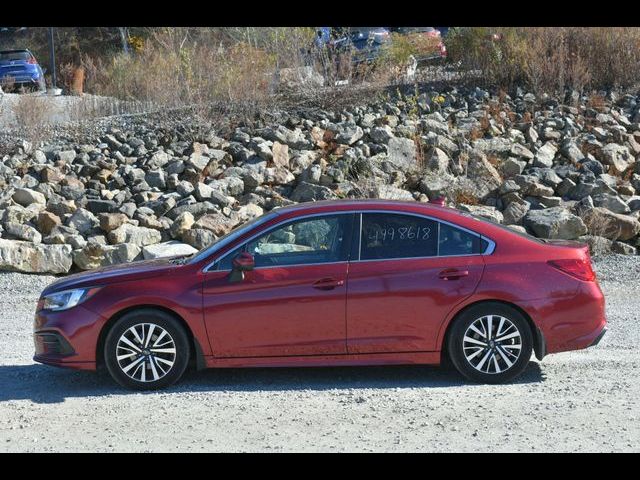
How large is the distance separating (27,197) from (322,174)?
4691 millimetres

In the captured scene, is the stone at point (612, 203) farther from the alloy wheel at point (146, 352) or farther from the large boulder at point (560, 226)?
the alloy wheel at point (146, 352)

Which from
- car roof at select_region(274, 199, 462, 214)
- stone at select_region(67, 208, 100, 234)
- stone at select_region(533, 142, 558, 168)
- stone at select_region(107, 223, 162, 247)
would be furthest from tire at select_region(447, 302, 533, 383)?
stone at select_region(533, 142, 558, 168)

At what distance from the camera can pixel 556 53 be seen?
2105 centimetres

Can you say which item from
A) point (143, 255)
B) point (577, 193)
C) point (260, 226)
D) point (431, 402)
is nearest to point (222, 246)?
point (260, 226)

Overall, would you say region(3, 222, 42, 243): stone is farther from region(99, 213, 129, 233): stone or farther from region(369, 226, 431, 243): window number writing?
region(369, 226, 431, 243): window number writing

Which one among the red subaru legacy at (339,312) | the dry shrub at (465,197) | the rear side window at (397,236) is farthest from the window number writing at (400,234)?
the dry shrub at (465,197)

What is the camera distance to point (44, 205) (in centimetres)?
1506

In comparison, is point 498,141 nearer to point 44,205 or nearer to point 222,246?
point 44,205

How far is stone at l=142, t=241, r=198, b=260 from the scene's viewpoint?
517 inches

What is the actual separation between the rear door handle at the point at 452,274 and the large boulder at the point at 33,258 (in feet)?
22.5

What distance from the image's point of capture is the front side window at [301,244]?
7812mm

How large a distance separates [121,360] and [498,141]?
11.5 meters

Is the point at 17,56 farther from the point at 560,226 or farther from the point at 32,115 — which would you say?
the point at 560,226

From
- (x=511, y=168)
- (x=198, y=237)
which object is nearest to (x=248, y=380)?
(x=198, y=237)
